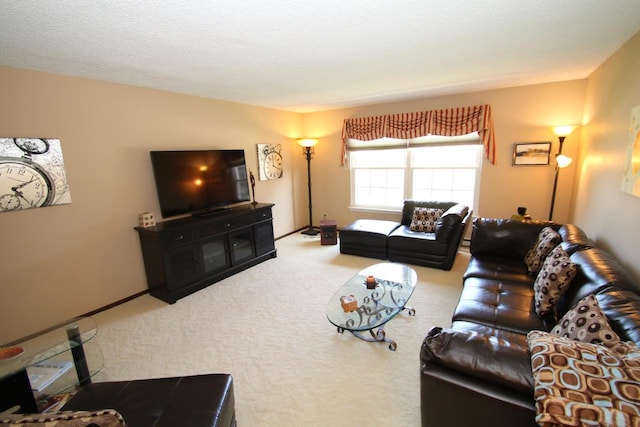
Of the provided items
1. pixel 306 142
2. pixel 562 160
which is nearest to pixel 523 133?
pixel 562 160

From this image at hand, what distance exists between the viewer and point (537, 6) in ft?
5.90

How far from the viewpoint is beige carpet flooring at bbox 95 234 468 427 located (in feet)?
6.10

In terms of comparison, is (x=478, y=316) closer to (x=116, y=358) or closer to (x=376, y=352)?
(x=376, y=352)

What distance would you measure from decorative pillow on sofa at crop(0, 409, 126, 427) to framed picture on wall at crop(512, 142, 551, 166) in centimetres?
493

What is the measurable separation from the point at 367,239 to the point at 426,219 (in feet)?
3.02

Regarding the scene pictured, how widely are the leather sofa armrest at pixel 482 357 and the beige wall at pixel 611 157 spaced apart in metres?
1.61

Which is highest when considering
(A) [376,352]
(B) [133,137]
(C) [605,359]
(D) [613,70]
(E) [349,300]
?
(D) [613,70]

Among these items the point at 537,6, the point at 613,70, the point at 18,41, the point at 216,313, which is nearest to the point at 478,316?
the point at 537,6

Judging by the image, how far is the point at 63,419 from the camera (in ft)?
2.77

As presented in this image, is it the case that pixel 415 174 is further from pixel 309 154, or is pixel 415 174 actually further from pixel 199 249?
pixel 199 249

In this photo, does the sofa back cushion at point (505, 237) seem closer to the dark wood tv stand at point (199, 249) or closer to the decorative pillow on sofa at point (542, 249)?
the decorative pillow on sofa at point (542, 249)

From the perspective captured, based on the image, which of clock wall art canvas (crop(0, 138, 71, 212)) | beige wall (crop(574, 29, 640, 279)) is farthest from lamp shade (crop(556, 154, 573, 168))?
clock wall art canvas (crop(0, 138, 71, 212))

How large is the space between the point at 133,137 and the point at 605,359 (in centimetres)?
410

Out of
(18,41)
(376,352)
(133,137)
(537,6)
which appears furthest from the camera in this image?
(133,137)
